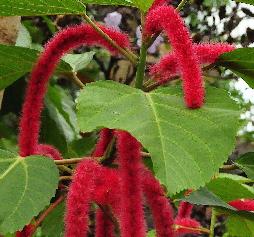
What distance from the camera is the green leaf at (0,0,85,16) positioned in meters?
0.91

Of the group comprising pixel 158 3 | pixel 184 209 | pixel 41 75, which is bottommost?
pixel 184 209

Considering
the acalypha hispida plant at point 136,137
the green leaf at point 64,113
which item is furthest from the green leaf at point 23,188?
the green leaf at point 64,113

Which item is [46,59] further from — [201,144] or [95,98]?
[201,144]

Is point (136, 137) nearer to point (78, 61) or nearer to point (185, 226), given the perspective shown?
point (185, 226)

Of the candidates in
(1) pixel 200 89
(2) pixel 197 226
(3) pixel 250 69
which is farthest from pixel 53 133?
(1) pixel 200 89

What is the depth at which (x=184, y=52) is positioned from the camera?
0.77 m

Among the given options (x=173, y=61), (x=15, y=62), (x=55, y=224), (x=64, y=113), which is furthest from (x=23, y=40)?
(x=173, y=61)

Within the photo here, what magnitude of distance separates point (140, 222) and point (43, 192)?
0.59 ft

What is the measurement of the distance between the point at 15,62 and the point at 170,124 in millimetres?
361

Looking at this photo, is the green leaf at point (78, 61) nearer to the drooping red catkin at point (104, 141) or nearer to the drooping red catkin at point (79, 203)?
the drooping red catkin at point (104, 141)

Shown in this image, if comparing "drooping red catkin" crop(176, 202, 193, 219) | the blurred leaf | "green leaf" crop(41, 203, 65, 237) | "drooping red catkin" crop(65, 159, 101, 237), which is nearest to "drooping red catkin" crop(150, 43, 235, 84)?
"drooping red catkin" crop(65, 159, 101, 237)

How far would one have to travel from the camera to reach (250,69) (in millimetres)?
953

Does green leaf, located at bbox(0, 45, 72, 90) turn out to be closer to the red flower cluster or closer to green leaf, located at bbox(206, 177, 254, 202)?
the red flower cluster

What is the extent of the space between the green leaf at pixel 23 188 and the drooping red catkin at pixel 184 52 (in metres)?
0.22
